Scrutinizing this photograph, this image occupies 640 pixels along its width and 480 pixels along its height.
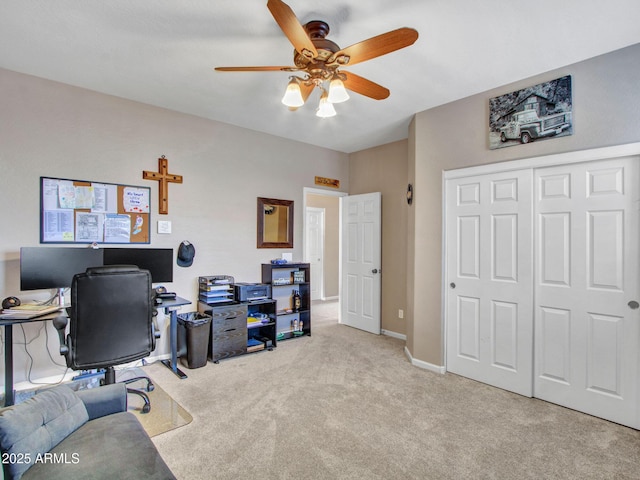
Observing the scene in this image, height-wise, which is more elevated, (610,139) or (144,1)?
(144,1)

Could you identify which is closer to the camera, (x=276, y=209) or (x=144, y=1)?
(x=144, y=1)

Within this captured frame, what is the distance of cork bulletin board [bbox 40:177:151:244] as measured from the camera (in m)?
2.90

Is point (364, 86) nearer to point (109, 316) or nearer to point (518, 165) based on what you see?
point (518, 165)

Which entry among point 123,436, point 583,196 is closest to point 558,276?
point 583,196

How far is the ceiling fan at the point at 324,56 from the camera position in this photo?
1.70 m

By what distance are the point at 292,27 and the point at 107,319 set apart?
2219 millimetres

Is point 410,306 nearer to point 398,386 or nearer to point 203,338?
point 398,386

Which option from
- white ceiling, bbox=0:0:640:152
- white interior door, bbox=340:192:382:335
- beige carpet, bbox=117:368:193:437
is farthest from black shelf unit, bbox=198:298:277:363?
white ceiling, bbox=0:0:640:152

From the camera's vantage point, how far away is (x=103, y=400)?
1.68m

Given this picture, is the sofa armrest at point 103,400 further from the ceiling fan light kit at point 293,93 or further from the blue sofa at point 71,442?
the ceiling fan light kit at point 293,93

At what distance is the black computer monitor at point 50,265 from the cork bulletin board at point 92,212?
0.95 feet

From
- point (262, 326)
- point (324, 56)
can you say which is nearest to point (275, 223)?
point (262, 326)

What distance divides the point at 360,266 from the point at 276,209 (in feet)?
5.02

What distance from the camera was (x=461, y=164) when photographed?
125 inches
